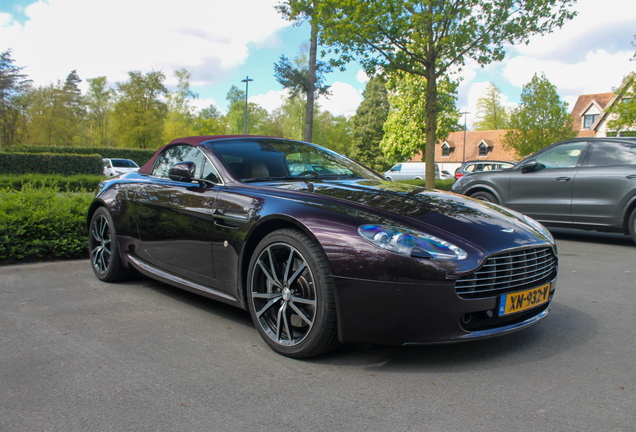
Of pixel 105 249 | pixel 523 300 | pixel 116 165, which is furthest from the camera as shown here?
pixel 116 165

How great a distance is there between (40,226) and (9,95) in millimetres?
52018

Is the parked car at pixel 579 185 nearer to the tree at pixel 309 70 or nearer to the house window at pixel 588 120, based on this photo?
the tree at pixel 309 70

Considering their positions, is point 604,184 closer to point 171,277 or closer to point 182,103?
point 171,277

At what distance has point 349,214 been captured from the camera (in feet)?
9.50

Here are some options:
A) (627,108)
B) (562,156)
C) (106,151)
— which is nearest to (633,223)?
(562,156)

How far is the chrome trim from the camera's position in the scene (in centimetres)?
353

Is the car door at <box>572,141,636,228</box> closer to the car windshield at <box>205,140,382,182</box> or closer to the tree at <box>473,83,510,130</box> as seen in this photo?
the car windshield at <box>205,140,382,182</box>

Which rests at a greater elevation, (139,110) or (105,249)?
(139,110)

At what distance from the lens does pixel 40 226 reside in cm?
602

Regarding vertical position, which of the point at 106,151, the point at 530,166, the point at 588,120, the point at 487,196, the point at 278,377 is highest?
the point at 588,120

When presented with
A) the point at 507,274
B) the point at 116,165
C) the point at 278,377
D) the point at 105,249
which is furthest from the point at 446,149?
the point at 278,377

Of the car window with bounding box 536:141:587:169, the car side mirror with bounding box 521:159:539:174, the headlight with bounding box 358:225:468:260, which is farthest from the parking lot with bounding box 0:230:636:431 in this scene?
the car side mirror with bounding box 521:159:539:174

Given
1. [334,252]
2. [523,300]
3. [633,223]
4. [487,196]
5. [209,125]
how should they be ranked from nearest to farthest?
[334,252]
[523,300]
[633,223]
[487,196]
[209,125]

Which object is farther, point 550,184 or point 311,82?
point 311,82
